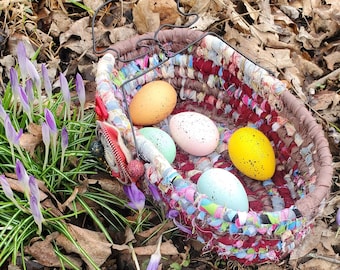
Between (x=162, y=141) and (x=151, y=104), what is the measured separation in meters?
0.19

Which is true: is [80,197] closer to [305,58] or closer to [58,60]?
[58,60]

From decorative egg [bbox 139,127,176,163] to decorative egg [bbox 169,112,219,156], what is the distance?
53 millimetres

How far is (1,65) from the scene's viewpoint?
88.2 inches

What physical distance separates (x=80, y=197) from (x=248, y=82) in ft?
2.36

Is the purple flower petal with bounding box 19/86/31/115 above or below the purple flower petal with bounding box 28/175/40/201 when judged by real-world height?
above

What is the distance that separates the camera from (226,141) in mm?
2125

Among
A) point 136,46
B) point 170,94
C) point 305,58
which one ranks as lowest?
point 305,58

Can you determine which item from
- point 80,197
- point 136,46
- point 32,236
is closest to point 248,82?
point 136,46

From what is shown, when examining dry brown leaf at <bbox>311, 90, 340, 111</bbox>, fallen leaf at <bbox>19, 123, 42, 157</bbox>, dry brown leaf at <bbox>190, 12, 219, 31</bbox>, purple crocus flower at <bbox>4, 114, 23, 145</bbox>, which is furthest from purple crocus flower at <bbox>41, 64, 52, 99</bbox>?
dry brown leaf at <bbox>311, 90, 340, 111</bbox>

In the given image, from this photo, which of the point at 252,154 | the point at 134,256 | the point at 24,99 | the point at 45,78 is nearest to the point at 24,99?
the point at 24,99

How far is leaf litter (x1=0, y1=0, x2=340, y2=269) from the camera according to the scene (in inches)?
91.9

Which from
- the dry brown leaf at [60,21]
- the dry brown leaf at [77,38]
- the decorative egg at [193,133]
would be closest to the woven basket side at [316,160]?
the decorative egg at [193,133]

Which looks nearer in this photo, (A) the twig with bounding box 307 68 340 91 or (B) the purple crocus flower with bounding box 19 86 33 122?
(B) the purple crocus flower with bounding box 19 86 33 122

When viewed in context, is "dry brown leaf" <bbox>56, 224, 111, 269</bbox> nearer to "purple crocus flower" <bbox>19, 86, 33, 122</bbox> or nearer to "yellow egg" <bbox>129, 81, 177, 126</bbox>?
"purple crocus flower" <bbox>19, 86, 33, 122</bbox>
